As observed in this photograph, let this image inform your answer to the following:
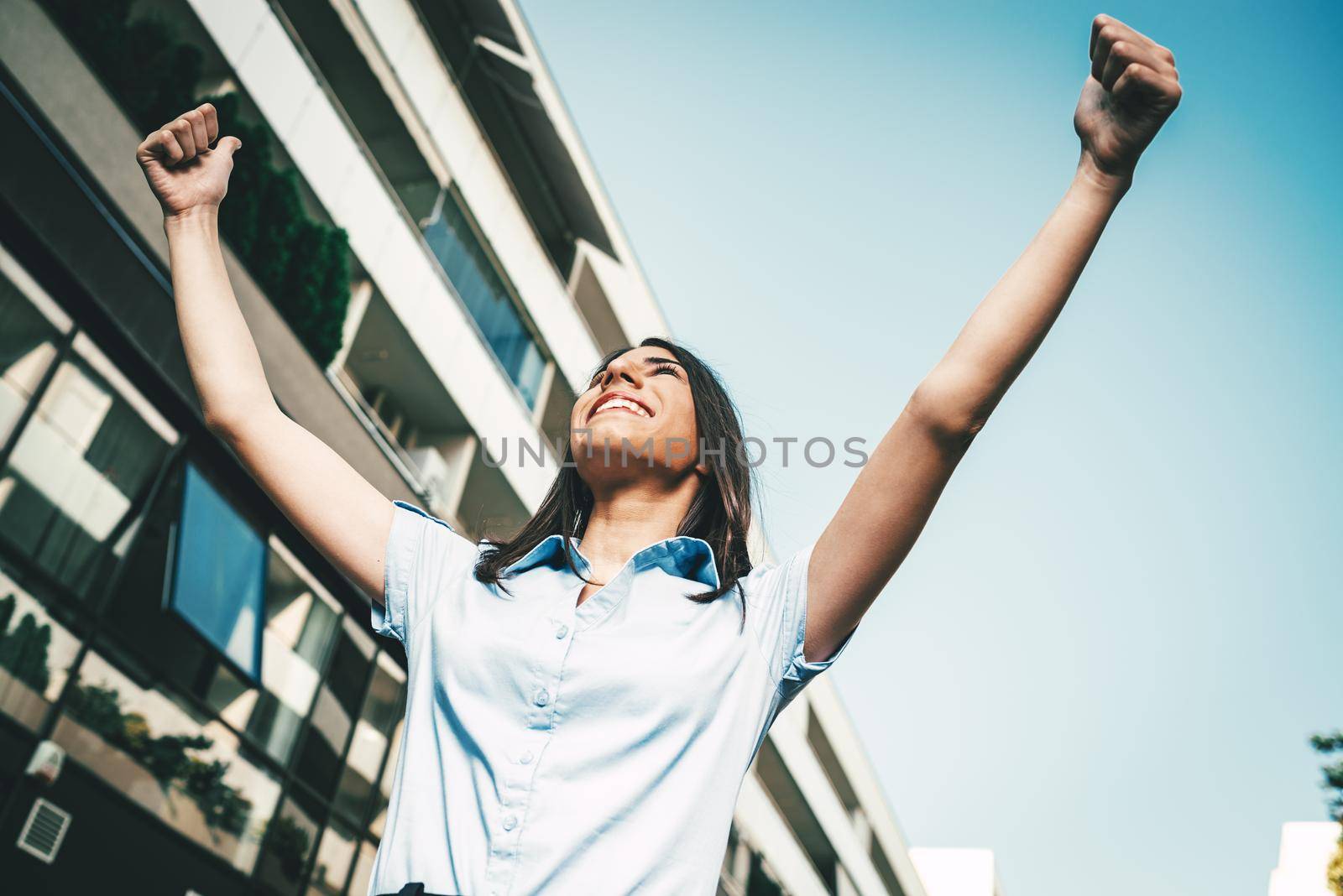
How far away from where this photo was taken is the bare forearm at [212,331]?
1741 mm

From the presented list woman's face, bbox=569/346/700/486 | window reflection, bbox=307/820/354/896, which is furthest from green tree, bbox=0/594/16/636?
woman's face, bbox=569/346/700/486

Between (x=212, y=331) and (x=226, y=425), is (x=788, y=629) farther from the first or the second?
(x=212, y=331)

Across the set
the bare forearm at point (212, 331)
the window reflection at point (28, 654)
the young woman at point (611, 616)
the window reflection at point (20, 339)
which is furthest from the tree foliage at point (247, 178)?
the young woman at point (611, 616)

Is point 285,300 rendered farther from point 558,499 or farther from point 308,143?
point 558,499

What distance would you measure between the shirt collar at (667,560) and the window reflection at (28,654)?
5978 millimetres

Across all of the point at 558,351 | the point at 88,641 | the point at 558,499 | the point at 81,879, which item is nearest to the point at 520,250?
the point at 558,351

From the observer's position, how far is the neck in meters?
1.84

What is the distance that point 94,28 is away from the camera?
8.02 metres

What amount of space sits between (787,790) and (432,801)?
914 inches

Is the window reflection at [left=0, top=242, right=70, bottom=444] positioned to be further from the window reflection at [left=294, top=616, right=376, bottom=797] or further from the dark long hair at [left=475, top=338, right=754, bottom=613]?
the dark long hair at [left=475, top=338, right=754, bottom=613]

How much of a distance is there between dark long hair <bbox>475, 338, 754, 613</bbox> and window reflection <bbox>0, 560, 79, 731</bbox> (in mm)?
5636

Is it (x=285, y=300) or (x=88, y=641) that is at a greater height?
(x=285, y=300)

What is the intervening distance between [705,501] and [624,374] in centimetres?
33

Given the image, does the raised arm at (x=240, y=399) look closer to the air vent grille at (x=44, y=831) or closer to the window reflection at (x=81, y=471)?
the window reflection at (x=81, y=471)
